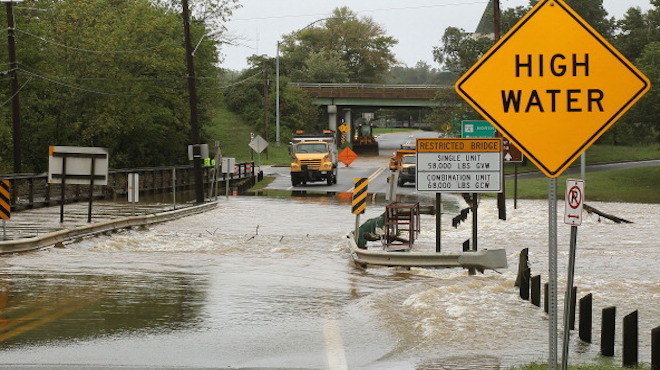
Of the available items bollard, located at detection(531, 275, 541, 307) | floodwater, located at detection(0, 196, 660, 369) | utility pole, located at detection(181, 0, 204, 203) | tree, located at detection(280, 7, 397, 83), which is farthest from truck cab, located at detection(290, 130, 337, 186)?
tree, located at detection(280, 7, 397, 83)

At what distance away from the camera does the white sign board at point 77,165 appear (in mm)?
28453

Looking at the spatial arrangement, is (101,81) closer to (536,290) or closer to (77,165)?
(77,165)

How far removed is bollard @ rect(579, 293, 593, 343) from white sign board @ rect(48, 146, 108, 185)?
1810 cm

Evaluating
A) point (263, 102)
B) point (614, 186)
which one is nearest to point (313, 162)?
point (614, 186)

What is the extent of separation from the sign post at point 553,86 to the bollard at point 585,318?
4125 mm

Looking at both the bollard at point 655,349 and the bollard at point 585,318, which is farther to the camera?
→ the bollard at point 585,318

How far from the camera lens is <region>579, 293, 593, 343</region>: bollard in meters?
12.3

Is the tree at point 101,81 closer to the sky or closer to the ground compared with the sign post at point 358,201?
closer to the sky

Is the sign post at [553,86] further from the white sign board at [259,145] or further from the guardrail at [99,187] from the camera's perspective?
the white sign board at [259,145]

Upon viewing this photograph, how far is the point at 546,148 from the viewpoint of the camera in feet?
27.5

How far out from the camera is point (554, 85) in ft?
27.6

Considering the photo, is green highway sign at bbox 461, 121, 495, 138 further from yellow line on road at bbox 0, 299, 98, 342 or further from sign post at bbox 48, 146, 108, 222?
yellow line on road at bbox 0, 299, 98, 342

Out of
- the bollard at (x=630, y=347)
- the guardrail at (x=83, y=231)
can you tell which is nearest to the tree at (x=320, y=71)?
the guardrail at (x=83, y=231)

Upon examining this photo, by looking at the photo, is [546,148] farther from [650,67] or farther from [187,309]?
[650,67]
